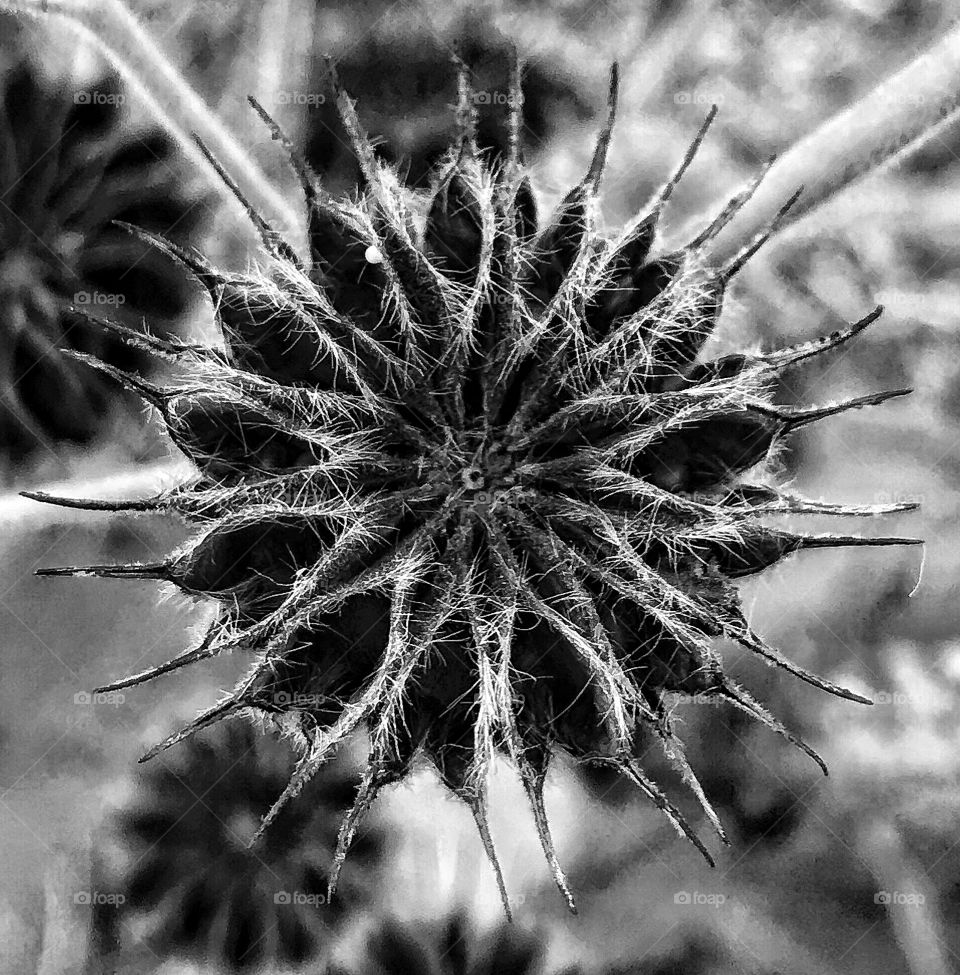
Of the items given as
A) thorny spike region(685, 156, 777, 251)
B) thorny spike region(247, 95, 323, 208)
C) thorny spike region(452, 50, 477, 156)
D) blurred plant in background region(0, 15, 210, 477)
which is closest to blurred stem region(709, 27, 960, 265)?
thorny spike region(685, 156, 777, 251)

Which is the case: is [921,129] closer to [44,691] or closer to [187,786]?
[187,786]

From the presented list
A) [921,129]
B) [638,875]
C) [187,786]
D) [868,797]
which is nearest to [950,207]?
[921,129]

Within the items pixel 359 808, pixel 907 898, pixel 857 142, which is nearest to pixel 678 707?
pixel 907 898

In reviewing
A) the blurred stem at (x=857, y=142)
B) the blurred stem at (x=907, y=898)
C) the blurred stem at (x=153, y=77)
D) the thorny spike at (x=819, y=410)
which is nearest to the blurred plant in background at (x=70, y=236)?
the blurred stem at (x=153, y=77)

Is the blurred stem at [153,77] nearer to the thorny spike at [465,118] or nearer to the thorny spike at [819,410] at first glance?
the thorny spike at [465,118]

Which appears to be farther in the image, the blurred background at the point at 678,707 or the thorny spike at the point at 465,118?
the blurred background at the point at 678,707

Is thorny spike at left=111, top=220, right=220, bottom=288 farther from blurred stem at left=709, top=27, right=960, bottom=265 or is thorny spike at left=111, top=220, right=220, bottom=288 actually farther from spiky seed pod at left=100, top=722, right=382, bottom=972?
spiky seed pod at left=100, top=722, right=382, bottom=972

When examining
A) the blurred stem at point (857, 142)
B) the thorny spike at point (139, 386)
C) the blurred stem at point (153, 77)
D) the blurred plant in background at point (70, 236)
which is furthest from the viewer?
the blurred plant in background at point (70, 236)

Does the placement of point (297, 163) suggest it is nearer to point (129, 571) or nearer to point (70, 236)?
point (129, 571)
